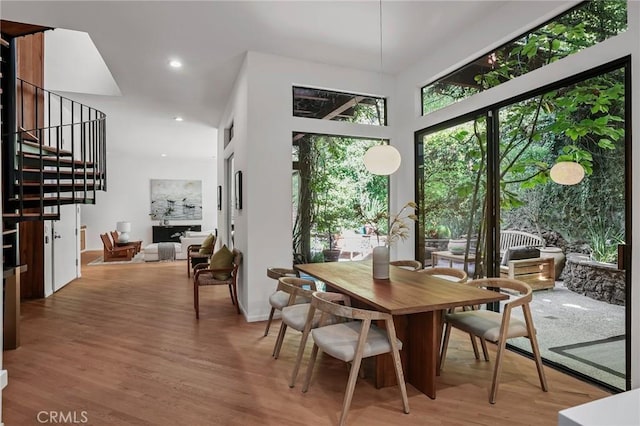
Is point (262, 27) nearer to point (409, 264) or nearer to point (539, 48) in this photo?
point (539, 48)

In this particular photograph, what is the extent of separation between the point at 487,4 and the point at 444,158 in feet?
5.35

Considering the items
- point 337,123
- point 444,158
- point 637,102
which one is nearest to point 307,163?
point 337,123

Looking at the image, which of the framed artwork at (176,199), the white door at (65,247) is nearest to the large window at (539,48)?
the white door at (65,247)

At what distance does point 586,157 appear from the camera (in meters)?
2.75

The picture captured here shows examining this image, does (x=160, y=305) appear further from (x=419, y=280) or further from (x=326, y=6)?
(x=326, y=6)

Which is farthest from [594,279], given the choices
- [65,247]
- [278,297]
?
[65,247]

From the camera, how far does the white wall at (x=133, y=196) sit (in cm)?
1102

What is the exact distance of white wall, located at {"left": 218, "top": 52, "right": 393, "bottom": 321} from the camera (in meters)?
4.20

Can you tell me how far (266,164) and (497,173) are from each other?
8.30 feet

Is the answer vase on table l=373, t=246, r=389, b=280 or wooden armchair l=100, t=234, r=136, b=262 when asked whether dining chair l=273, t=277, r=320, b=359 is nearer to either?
vase on table l=373, t=246, r=389, b=280

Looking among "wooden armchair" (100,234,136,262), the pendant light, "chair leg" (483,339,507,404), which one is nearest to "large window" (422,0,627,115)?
the pendant light

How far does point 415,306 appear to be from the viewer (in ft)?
7.09

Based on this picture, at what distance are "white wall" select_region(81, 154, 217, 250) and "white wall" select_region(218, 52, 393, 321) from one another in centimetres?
805

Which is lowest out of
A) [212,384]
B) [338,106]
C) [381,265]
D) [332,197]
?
[212,384]
